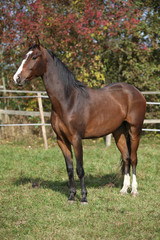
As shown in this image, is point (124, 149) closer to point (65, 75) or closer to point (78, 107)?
point (78, 107)

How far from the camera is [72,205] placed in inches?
156

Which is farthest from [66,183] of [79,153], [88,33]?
[88,33]

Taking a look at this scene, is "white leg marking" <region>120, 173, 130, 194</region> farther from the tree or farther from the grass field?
the tree

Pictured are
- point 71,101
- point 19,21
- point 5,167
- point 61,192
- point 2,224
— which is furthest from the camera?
point 19,21

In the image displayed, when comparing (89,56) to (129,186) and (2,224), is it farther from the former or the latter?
(2,224)

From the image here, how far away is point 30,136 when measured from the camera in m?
9.22

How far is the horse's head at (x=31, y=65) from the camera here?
3652 mm

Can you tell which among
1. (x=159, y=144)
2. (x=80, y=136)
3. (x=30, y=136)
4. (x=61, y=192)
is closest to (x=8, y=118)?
(x=30, y=136)

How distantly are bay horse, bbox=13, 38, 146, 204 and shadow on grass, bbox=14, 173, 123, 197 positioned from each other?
1.19 ft

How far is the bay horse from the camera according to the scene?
12.4 feet

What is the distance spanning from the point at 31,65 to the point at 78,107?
2.67ft

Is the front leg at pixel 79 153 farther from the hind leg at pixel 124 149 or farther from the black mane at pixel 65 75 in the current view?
the hind leg at pixel 124 149

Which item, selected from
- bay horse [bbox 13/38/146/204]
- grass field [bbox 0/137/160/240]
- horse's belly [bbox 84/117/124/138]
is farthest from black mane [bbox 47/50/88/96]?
grass field [bbox 0/137/160/240]

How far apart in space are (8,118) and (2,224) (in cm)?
620
